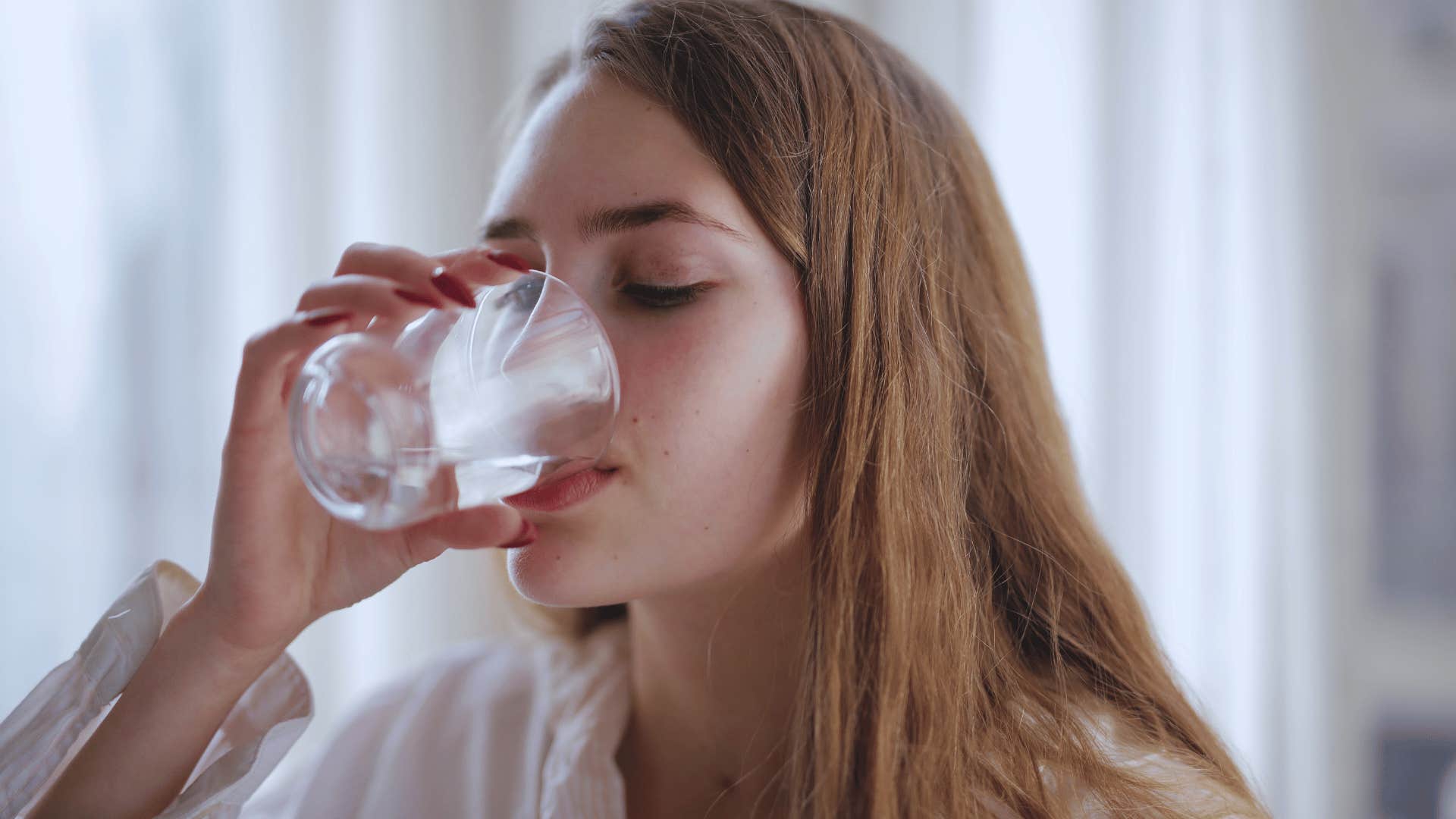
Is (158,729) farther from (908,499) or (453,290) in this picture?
(908,499)

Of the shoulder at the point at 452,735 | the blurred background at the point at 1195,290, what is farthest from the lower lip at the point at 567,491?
the blurred background at the point at 1195,290

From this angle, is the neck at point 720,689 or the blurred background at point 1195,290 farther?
the blurred background at point 1195,290

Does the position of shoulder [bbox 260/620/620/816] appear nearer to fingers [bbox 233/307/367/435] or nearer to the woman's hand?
the woman's hand

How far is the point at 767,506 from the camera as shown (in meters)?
0.85

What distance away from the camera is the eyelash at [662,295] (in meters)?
0.80

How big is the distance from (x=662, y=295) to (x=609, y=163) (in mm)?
114

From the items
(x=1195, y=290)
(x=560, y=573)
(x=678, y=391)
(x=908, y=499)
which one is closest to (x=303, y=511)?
(x=560, y=573)

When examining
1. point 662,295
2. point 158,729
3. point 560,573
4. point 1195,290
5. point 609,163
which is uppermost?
point 609,163

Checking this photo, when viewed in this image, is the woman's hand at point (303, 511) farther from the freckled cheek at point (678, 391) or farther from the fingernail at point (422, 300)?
the freckled cheek at point (678, 391)

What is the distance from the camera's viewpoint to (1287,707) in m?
1.47

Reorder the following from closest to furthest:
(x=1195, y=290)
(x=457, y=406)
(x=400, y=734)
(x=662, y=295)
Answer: (x=457, y=406) < (x=662, y=295) < (x=400, y=734) < (x=1195, y=290)

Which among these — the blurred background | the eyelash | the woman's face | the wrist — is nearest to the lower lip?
the woman's face

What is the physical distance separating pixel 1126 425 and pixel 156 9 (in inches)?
57.4

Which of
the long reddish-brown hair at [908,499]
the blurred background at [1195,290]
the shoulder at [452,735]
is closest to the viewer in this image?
the long reddish-brown hair at [908,499]
